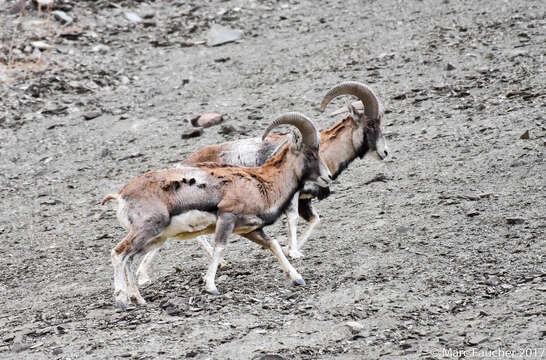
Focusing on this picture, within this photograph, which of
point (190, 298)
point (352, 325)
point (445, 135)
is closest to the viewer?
point (352, 325)

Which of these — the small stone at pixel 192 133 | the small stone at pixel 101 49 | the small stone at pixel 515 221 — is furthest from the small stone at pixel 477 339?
the small stone at pixel 101 49

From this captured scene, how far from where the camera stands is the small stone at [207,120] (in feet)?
55.0

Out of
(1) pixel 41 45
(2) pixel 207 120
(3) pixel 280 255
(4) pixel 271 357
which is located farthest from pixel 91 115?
(4) pixel 271 357

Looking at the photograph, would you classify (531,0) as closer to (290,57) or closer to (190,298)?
(290,57)

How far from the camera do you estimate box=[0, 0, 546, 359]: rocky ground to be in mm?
8344

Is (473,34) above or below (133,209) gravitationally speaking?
below

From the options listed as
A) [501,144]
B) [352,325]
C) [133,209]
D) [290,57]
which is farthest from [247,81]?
[352,325]

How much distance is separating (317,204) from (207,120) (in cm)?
471

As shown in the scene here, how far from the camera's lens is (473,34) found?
19250mm

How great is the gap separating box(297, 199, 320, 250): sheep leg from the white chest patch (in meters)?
1.70

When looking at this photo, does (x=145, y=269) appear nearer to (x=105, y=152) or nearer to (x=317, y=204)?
(x=317, y=204)

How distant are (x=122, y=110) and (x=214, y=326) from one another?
10705 mm

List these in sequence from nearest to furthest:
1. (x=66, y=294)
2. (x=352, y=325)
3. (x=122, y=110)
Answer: (x=352, y=325) → (x=66, y=294) → (x=122, y=110)

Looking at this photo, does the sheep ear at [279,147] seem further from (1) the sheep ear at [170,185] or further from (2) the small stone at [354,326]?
(2) the small stone at [354,326]
